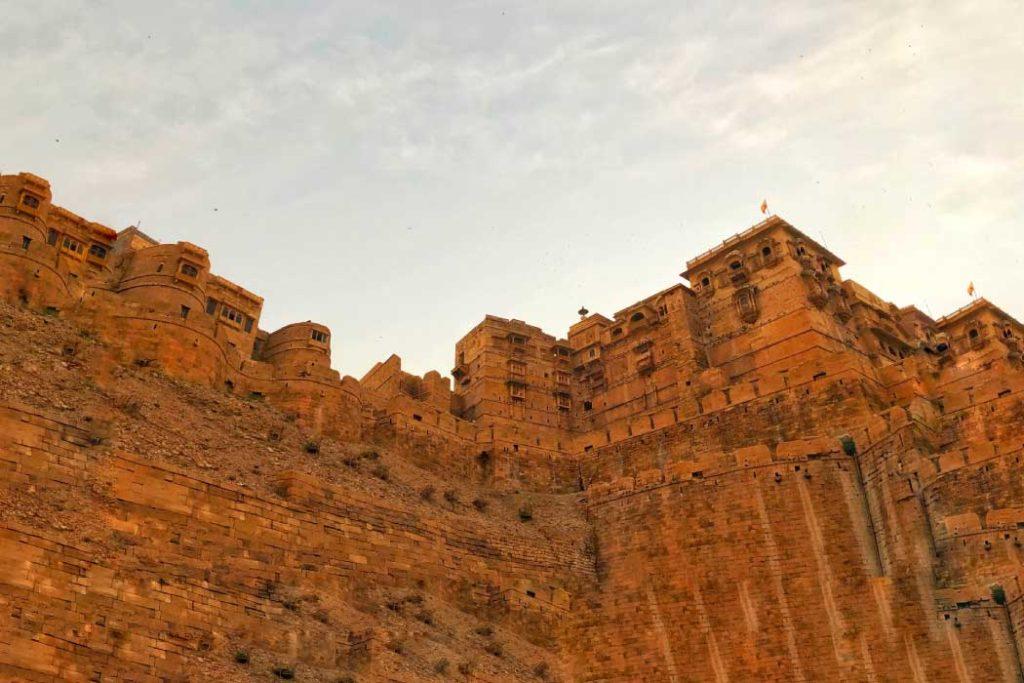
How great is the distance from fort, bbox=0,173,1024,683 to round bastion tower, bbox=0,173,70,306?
10 centimetres

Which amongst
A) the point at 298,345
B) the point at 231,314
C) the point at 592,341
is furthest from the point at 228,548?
the point at 592,341

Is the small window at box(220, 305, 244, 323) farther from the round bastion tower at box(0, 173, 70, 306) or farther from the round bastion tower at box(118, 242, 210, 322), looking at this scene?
the round bastion tower at box(0, 173, 70, 306)

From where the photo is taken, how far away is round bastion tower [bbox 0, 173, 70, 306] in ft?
95.4

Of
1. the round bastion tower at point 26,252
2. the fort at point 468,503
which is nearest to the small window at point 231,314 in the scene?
the fort at point 468,503

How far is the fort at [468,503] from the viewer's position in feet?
66.3

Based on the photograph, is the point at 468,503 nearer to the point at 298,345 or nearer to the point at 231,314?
the point at 298,345

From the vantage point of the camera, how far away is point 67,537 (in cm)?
1928

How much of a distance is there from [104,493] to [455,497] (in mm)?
13451

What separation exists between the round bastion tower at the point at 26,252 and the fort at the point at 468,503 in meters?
0.10

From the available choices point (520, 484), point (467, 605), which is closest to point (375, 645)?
point (467, 605)

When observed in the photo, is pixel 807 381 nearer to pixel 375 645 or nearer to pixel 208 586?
pixel 375 645

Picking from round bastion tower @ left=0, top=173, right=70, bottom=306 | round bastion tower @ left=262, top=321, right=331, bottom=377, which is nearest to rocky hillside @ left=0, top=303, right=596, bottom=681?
round bastion tower @ left=0, top=173, right=70, bottom=306

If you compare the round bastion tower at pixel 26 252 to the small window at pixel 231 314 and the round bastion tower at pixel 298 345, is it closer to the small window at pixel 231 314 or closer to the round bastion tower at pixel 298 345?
the small window at pixel 231 314

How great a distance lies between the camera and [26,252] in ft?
97.3
